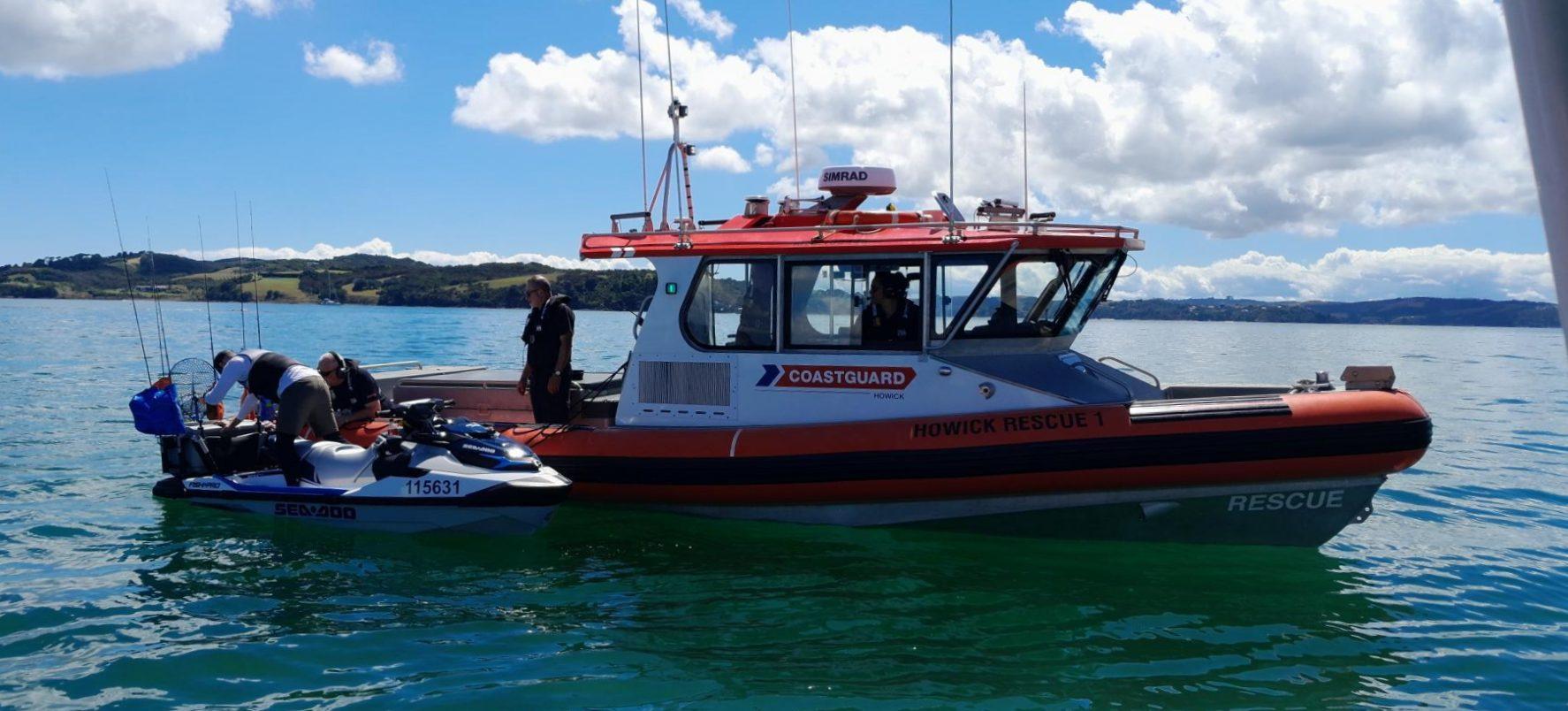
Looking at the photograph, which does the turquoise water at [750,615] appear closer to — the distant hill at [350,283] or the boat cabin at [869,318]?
the boat cabin at [869,318]

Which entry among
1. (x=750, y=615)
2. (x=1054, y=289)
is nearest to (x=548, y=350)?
(x=750, y=615)

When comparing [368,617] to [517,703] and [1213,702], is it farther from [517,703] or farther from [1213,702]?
[1213,702]

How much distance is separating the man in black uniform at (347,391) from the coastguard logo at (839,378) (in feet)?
10.9

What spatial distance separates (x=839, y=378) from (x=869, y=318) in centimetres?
45

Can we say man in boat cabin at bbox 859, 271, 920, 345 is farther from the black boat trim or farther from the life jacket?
the life jacket

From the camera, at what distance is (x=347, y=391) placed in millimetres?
8758

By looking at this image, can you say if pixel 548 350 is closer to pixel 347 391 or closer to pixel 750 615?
pixel 347 391

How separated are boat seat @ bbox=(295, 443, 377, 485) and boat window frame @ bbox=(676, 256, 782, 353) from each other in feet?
7.62

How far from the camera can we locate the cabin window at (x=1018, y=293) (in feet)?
24.1

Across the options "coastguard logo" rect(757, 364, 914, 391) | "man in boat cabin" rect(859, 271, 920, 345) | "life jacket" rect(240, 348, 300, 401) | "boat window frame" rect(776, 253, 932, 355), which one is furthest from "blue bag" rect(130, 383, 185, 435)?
"man in boat cabin" rect(859, 271, 920, 345)

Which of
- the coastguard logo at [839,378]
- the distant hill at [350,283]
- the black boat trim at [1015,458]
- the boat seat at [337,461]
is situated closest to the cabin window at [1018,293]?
the coastguard logo at [839,378]

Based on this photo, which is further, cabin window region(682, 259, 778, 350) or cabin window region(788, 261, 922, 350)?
cabin window region(682, 259, 778, 350)

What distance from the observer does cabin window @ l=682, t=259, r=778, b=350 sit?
771 centimetres

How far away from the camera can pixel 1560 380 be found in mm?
27594
